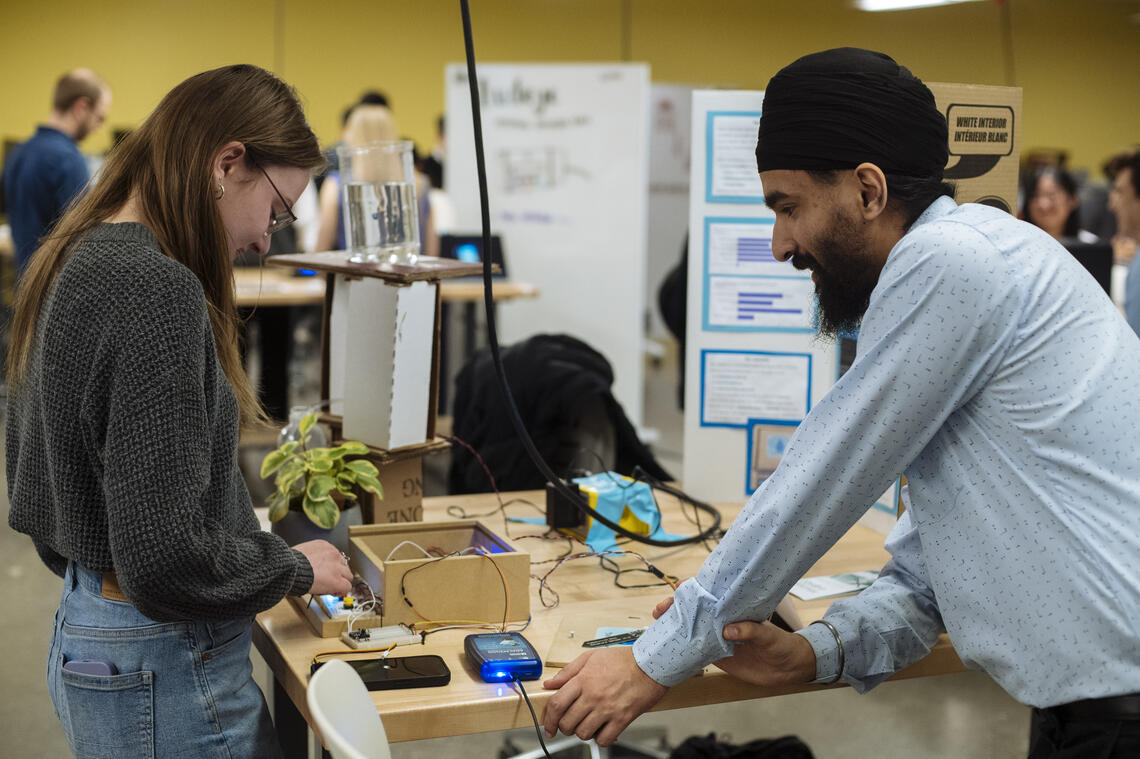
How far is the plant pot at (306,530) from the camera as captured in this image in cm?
163

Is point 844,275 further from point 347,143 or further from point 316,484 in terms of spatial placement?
point 347,143

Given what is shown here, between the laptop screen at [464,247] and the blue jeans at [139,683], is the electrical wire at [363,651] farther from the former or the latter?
the laptop screen at [464,247]

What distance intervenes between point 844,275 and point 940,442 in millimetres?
233

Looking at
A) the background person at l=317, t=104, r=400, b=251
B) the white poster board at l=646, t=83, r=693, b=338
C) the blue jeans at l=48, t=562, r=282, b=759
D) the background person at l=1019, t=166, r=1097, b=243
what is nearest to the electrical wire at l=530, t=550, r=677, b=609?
the blue jeans at l=48, t=562, r=282, b=759

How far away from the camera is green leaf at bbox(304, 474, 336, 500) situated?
63.6 inches

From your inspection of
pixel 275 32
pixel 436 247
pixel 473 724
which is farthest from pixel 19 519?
pixel 275 32

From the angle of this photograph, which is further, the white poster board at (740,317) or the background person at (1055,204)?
the background person at (1055,204)

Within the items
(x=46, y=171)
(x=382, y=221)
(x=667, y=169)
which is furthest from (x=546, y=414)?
(x=667, y=169)

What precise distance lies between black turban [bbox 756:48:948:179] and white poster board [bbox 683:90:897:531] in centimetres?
83

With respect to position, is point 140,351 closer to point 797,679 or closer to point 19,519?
point 19,519

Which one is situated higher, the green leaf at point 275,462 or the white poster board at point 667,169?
the white poster board at point 667,169

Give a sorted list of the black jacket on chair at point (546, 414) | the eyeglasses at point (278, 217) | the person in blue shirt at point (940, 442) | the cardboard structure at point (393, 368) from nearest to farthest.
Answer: the person in blue shirt at point (940, 442) < the eyeglasses at point (278, 217) < the cardboard structure at point (393, 368) < the black jacket on chair at point (546, 414)

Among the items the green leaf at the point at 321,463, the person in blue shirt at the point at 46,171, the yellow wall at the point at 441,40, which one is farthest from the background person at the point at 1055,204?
the green leaf at the point at 321,463

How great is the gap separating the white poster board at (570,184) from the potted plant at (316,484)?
136 inches
